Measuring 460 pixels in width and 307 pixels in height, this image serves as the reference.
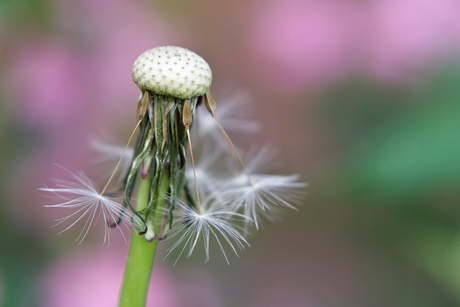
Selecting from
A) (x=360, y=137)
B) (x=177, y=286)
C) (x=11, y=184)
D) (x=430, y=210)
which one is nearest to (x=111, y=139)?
(x=11, y=184)

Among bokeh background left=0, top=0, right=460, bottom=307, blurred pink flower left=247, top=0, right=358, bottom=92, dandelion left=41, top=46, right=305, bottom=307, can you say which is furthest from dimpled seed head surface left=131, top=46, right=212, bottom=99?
blurred pink flower left=247, top=0, right=358, bottom=92

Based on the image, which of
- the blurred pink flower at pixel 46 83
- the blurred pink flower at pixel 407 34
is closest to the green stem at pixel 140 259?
the blurred pink flower at pixel 46 83

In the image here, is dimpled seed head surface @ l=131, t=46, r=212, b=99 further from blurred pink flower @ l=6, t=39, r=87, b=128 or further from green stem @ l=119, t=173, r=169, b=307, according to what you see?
blurred pink flower @ l=6, t=39, r=87, b=128

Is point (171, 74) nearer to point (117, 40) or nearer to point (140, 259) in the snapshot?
point (140, 259)

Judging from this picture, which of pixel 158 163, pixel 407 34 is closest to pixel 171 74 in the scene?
pixel 158 163

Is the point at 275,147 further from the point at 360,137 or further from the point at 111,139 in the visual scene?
the point at 111,139

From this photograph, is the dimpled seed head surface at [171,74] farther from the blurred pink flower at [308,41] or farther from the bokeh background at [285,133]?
the blurred pink flower at [308,41]

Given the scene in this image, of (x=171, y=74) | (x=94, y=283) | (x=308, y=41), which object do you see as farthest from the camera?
A: (x=308, y=41)
